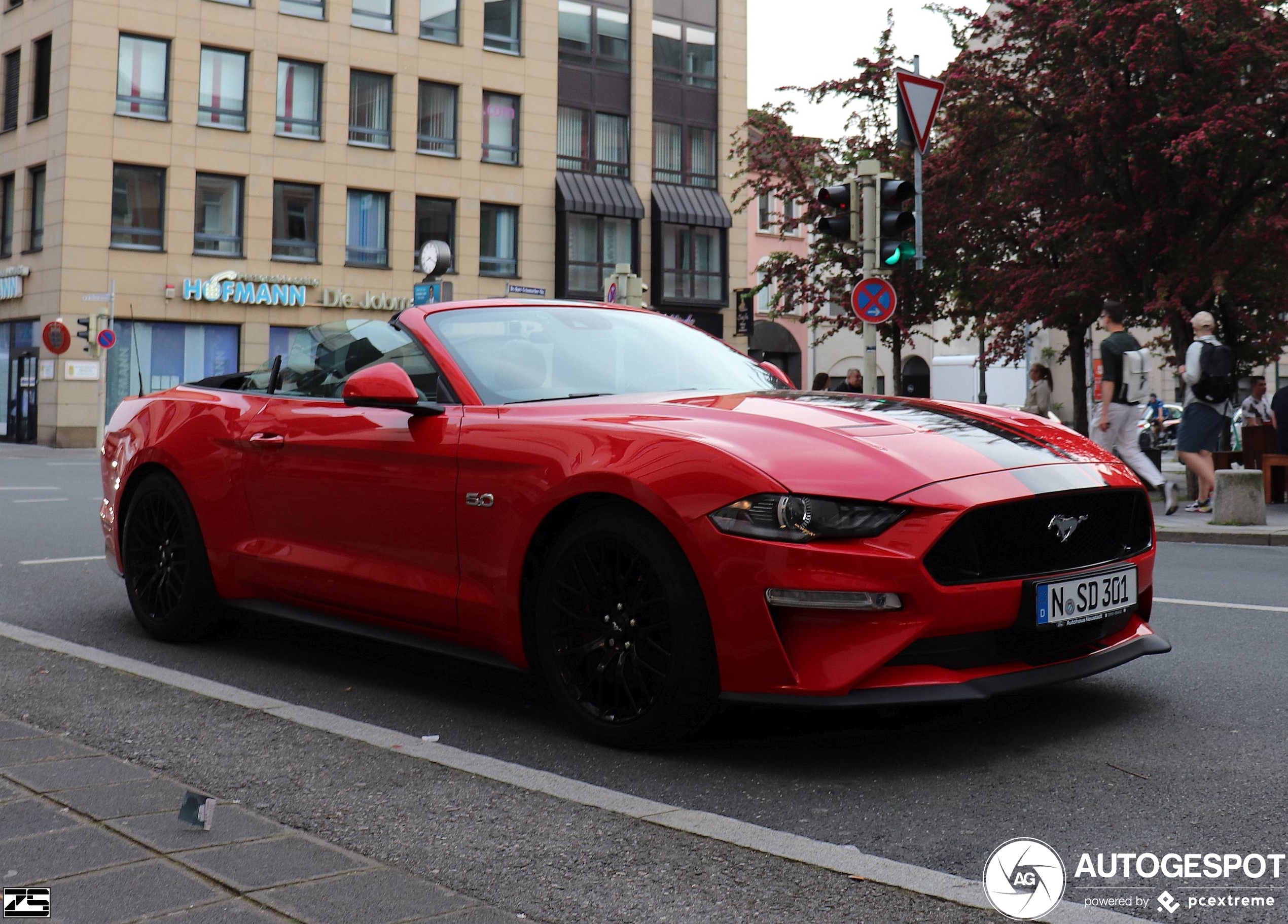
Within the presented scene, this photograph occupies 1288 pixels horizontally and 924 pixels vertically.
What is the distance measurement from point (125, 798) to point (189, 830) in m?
0.35

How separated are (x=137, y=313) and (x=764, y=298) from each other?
69.9 feet

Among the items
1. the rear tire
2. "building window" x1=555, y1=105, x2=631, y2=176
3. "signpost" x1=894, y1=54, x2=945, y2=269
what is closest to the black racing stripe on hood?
the rear tire

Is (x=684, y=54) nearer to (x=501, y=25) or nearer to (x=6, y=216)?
(x=501, y=25)

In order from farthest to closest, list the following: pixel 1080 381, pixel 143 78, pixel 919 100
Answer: pixel 143 78 < pixel 1080 381 < pixel 919 100

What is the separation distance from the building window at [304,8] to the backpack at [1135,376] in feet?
94.9

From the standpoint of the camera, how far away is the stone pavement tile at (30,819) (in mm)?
3232

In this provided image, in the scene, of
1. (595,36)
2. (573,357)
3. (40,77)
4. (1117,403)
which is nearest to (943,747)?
(573,357)

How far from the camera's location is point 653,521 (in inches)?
162

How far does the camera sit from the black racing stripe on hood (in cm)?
Result: 427

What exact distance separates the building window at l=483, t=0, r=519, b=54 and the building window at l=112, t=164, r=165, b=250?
10.1 metres

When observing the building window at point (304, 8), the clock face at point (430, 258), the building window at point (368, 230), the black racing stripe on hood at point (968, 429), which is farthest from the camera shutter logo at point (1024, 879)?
the building window at point (304, 8)

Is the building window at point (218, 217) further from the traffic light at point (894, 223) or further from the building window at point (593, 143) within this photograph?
the traffic light at point (894, 223)

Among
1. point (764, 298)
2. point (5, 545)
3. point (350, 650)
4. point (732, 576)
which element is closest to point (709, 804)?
point (732, 576)

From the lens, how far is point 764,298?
156ft
